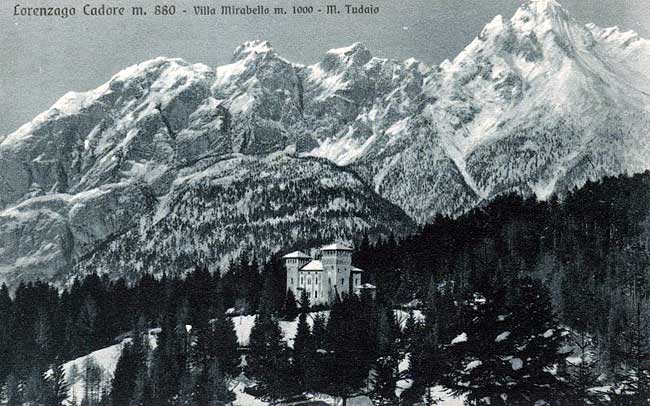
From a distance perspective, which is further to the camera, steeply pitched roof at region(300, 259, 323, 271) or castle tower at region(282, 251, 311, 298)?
castle tower at region(282, 251, 311, 298)

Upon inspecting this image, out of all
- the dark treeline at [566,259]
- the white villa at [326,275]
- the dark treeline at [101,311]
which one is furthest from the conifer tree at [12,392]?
the dark treeline at [566,259]

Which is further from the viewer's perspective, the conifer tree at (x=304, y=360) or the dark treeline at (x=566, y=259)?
the dark treeline at (x=566, y=259)

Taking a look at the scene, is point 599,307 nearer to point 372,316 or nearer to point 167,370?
point 372,316

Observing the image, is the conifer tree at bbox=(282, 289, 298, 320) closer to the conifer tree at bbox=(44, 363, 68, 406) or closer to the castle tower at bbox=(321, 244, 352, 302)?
the castle tower at bbox=(321, 244, 352, 302)

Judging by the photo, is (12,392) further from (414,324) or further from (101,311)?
(414,324)

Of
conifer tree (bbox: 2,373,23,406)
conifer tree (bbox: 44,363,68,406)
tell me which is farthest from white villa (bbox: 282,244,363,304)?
conifer tree (bbox: 2,373,23,406)

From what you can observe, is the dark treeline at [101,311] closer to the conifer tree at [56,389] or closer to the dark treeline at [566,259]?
the conifer tree at [56,389]

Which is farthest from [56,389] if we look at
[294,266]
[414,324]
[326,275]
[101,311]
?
[294,266]
